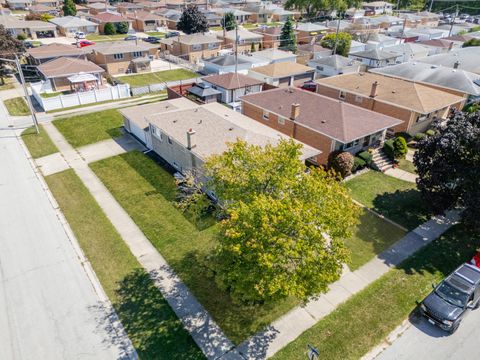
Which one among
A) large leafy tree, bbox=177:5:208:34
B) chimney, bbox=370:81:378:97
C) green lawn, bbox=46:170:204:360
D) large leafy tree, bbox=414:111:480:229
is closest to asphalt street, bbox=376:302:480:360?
large leafy tree, bbox=414:111:480:229

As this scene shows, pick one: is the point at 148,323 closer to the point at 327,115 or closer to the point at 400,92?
the point at 327,115

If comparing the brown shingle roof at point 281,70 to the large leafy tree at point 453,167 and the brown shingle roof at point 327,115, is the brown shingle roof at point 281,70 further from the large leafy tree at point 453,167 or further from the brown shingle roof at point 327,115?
the large leafy tree at point 453,167

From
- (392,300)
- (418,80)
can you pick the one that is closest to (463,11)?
(418,80)

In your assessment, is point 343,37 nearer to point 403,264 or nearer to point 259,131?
point 259,131

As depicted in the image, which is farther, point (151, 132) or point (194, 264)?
point (151, 132)

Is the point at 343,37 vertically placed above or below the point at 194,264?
above
